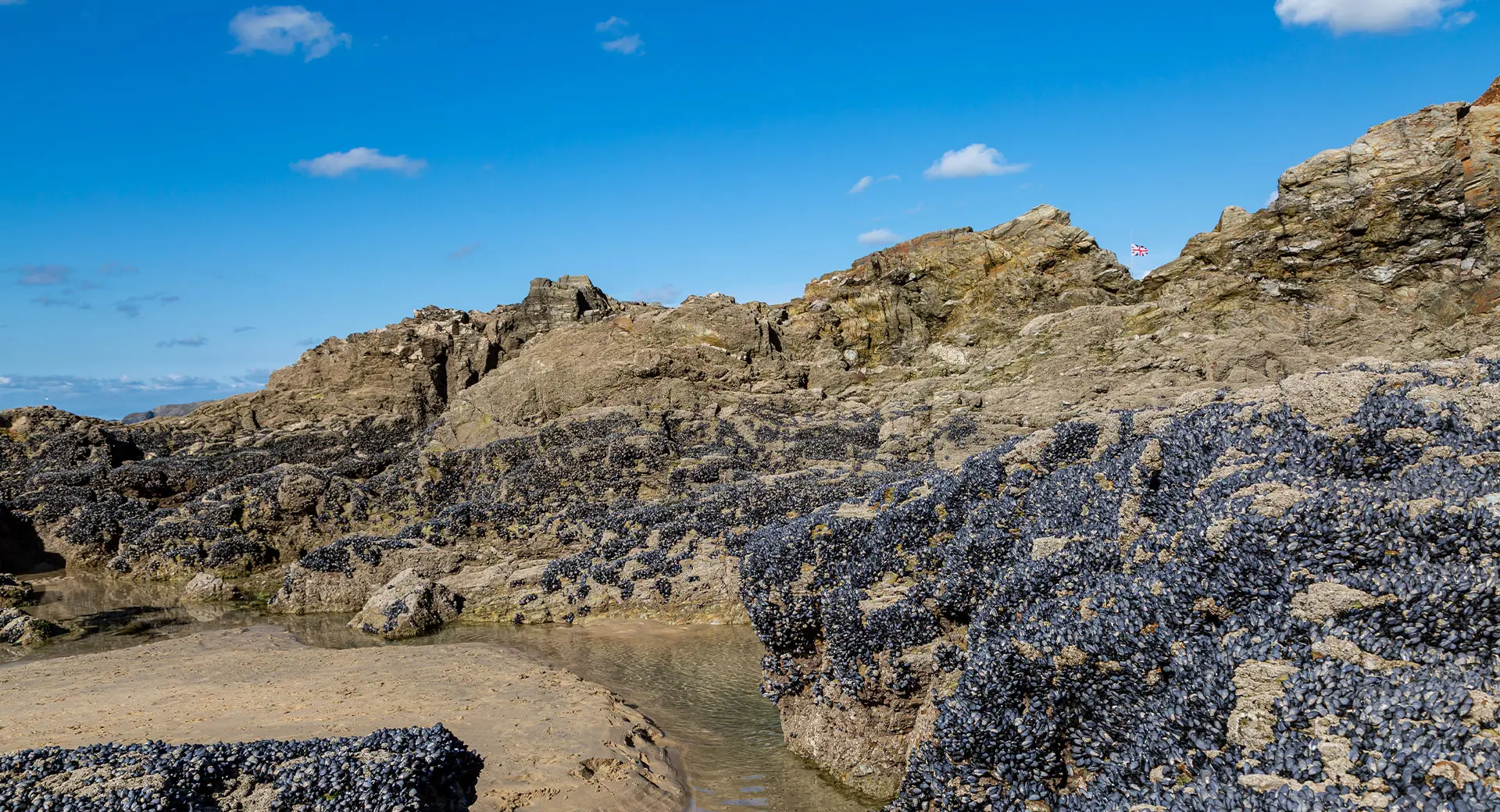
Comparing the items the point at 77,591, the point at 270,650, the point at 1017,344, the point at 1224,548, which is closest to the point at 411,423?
the point at 77,591

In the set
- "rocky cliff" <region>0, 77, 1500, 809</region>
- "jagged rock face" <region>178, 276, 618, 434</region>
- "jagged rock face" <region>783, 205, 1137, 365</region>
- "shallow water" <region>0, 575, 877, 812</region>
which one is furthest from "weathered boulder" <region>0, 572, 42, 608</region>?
"jagged rock face" <region>783, 205, 1137, 365</region>

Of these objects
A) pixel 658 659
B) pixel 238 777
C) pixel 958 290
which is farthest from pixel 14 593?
pixel 958 290

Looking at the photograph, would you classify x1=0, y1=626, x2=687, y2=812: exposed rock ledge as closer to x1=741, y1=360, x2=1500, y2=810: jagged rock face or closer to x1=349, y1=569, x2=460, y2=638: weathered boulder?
x1=349, y1=569, x2=460, y2=638: weathered boulder

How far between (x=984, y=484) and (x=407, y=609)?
1205 cm

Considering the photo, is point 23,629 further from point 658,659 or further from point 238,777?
point 238,777

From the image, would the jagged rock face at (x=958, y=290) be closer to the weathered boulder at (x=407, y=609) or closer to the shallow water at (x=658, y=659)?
the weathered boulder at (x=407, y=609)

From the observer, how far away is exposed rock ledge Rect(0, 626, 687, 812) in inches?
362

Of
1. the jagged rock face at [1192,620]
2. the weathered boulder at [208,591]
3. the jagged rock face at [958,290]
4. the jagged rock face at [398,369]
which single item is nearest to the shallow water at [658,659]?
the weathered boulder at [208,591]

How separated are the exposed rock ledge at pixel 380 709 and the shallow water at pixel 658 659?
21.5 inches

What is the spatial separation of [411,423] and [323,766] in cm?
3432

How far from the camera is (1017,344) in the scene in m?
31.4

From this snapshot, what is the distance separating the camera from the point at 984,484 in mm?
11148

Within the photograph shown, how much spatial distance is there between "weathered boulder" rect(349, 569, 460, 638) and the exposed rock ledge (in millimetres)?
1548

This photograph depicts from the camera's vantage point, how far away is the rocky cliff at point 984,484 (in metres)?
6.02
